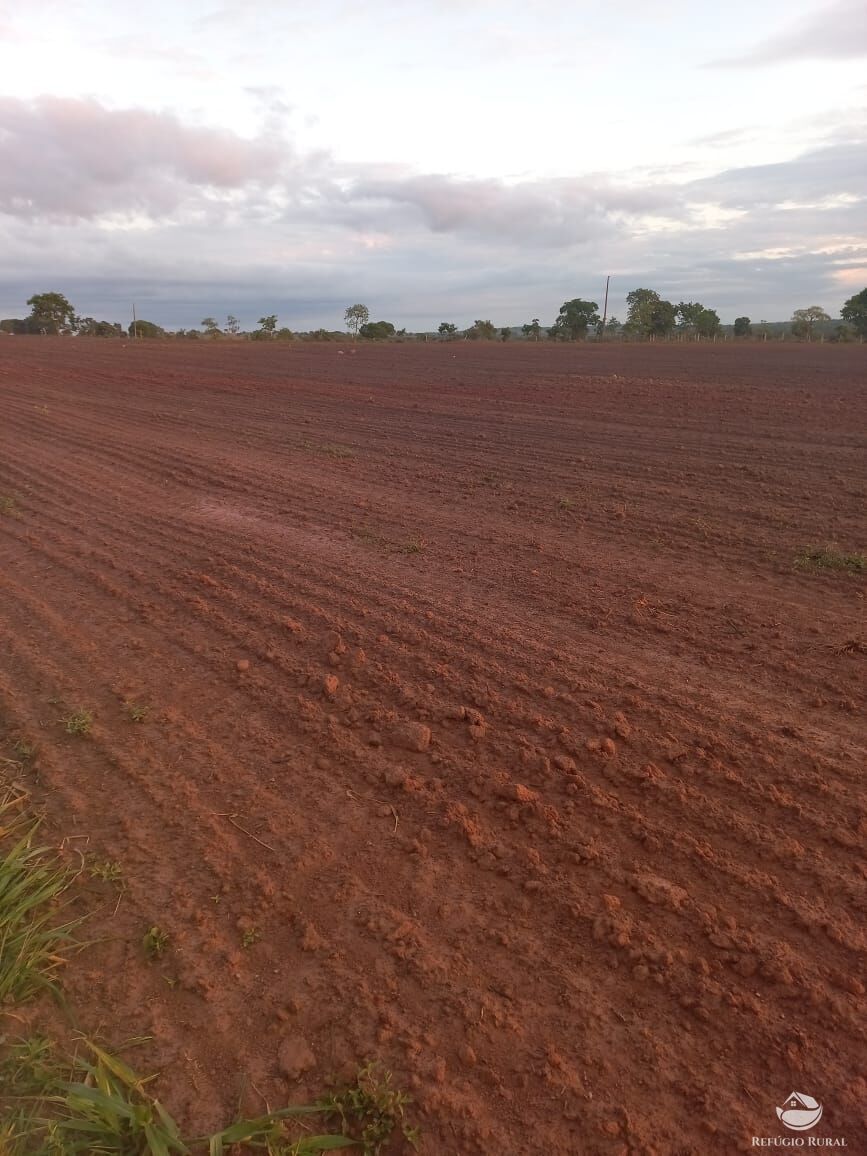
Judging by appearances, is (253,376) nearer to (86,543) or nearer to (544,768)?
(86,543)

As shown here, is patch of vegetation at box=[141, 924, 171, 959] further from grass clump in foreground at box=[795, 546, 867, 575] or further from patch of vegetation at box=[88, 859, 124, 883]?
grass clump in foreground at box=[795, 546, 867, 575]

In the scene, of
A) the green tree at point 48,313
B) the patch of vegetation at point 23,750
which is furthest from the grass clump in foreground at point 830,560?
the green tree at point 48,313

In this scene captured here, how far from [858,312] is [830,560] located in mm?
67118

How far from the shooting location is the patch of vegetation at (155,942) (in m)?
2.93

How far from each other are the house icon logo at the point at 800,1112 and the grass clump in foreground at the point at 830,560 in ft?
17.4

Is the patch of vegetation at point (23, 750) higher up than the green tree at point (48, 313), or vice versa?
the green tree at point (48, 313)

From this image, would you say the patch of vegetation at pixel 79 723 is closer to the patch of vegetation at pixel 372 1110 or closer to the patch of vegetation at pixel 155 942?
the patch of vegetation at pixel 155 942

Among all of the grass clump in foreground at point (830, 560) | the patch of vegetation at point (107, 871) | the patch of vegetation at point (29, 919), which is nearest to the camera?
the patch of vegetation at point (29, 919)

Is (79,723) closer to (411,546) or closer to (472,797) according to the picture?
(472,797)

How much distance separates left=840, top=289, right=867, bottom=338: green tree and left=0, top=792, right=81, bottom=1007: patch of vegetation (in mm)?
70438

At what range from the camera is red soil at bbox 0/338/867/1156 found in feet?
8.30

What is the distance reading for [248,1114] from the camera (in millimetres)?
2383

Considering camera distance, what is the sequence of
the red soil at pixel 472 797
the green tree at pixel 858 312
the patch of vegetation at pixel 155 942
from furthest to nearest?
the green tree at pixel 858 312 → the patch of vegetation at pixel 155 942 → the red soil at pixel 472 797

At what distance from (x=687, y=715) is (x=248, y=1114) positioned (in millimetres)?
3071
